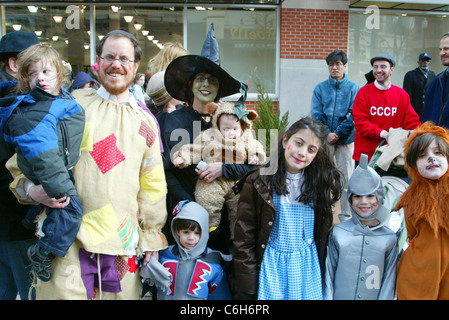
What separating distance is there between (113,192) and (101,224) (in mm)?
191

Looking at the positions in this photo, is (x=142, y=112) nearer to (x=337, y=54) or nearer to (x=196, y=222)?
(x=196, y=222)

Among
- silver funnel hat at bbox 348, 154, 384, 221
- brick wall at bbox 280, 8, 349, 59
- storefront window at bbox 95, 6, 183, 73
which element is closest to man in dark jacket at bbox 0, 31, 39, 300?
silver funnel hat at bbox 348, 154, 384, 221

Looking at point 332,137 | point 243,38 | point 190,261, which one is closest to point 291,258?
point 190,261

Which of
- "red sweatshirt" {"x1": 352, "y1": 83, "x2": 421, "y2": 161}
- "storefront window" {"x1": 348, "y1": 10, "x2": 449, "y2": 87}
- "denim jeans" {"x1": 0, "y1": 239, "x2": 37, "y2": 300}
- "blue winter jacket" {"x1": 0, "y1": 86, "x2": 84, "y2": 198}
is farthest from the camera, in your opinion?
"storefront window" {"x1": 348, "y1": 10, "x2": 449, "y2": 87}

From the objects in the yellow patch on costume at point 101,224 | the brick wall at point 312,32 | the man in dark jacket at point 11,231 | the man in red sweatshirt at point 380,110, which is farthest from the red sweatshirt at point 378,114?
the brick wall at point 312,32

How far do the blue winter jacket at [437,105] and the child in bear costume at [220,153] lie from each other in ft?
6.52

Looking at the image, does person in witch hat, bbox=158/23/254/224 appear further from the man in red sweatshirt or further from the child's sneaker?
the man in red sweatshirt

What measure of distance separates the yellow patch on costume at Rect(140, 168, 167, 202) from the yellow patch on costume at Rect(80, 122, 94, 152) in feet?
1.23

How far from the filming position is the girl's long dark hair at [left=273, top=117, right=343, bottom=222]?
9.76ft

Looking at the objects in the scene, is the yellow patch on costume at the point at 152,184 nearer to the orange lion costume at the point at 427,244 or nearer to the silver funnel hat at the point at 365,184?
the silver funnel hat at the point at 365,184

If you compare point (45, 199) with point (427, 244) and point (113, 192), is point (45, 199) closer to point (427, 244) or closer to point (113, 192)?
point (113, 192)

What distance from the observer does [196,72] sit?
3.39 m

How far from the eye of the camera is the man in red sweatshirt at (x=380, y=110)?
5.05 m
